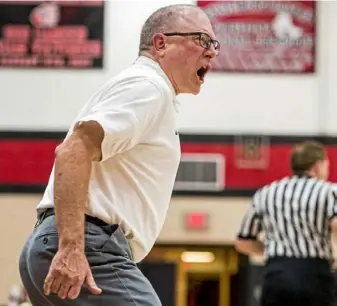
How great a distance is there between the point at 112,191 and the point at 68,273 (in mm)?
324

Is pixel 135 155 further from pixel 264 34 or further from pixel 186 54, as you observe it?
pixel 264 34

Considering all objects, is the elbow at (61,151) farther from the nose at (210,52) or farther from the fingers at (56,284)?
the nose at (210,52)

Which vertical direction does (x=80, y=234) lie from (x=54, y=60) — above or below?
below

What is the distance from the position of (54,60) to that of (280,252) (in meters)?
4.03

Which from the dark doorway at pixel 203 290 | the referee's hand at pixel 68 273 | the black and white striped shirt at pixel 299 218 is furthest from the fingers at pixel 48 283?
the dark doorway at pixel 203 290

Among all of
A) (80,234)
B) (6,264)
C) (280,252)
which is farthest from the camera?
(6,264)

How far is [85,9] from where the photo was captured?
7.62 metres

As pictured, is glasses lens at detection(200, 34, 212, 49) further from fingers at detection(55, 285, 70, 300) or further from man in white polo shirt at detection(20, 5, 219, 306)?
fingers at detection(55, 285, 70, 300)

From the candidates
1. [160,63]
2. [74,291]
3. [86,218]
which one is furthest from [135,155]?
[74,291]

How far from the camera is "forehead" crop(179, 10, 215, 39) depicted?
2500 millimetres

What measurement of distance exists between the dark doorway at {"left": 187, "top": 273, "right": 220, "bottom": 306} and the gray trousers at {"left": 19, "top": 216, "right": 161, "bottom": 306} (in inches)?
229

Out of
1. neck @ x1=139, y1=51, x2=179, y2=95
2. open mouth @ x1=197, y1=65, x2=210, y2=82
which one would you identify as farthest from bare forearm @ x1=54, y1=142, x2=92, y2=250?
open mouth @ x1=197, y1=65, x2=210, y2=82

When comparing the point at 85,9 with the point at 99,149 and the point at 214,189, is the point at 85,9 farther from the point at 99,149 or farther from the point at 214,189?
the point at 99,149

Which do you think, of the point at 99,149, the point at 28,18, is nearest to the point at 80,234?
the point at 99,149
